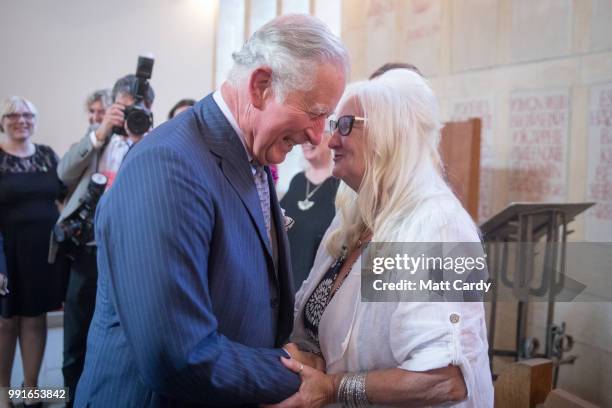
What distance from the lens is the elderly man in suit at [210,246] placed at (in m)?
0.98

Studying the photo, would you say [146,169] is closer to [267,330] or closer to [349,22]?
[267,330]

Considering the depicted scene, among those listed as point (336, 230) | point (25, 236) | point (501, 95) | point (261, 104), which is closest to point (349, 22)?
point (501, 95)

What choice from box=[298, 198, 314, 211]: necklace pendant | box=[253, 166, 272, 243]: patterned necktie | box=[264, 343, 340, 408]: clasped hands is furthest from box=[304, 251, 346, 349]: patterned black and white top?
box=[298, 198, 314, 211]: necklace pendant

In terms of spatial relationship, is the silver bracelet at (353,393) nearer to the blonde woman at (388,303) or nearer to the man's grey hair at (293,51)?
the blonde woman at (388,303)

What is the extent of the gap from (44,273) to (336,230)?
257 cm

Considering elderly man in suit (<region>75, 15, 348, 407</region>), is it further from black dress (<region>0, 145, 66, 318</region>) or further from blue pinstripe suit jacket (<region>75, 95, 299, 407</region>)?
black dress (<region>0, 145, 66, 318</region>)

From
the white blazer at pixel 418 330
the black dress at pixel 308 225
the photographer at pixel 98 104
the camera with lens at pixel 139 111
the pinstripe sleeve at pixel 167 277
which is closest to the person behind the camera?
the pinstripe sleeve at pixel 167 277

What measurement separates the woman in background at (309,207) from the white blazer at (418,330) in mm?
1186

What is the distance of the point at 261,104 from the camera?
3.88 ft

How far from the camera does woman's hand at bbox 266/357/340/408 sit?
3.91 ft

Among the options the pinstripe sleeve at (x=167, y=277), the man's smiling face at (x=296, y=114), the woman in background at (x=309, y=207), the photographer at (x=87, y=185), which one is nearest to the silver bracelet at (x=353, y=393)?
the pinstripe sleeve at (x=167, y=277)

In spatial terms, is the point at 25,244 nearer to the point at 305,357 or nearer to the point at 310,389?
the point at 305,357

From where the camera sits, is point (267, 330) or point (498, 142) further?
point (498, 142)

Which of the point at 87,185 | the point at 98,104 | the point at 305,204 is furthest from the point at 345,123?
the point at 98,104
